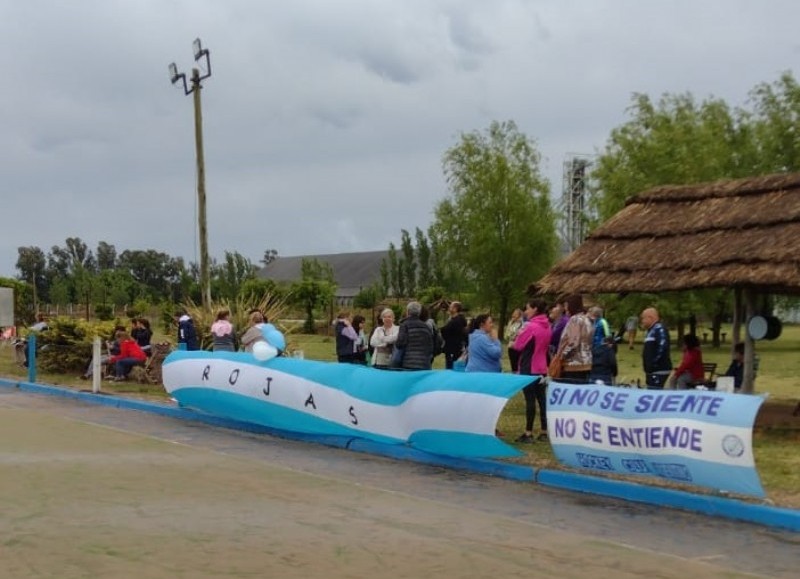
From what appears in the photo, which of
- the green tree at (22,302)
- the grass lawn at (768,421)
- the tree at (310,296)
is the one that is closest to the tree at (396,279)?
the tree at (310,296)

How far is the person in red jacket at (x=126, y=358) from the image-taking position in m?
22.8

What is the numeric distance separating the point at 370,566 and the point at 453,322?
1028 centimetres

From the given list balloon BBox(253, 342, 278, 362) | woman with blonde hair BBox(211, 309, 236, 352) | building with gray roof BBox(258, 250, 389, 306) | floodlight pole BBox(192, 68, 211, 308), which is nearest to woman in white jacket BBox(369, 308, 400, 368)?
balloon BBox(253, 342, 278, 362)

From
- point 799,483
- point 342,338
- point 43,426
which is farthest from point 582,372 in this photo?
point 43,426

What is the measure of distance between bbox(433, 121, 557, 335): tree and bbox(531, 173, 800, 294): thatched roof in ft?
111

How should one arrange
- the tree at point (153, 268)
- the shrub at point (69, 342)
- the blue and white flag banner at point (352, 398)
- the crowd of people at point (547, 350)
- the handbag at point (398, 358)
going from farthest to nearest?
the tree at point (153, 268) < the shrub at point (69, 342) < the handbag at point (398, 358) < the crowd of people at point (547, 350) < the blue and white flag banner at point (352, 398)

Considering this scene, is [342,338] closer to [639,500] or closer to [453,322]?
[453,322]

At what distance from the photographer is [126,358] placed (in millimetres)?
22797

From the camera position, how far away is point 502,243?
5278 centimetres

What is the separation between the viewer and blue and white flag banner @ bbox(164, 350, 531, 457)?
11383 mm

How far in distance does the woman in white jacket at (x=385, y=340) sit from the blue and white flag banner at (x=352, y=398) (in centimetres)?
204

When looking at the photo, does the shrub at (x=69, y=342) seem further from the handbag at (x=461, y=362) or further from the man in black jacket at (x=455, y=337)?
the handbag at (x=461, y=362)

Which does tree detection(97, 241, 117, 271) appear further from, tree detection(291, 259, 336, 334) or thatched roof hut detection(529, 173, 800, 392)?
thatched roof hut detection(529, 173, 800, 392)

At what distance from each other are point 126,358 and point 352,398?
10.9 meters
